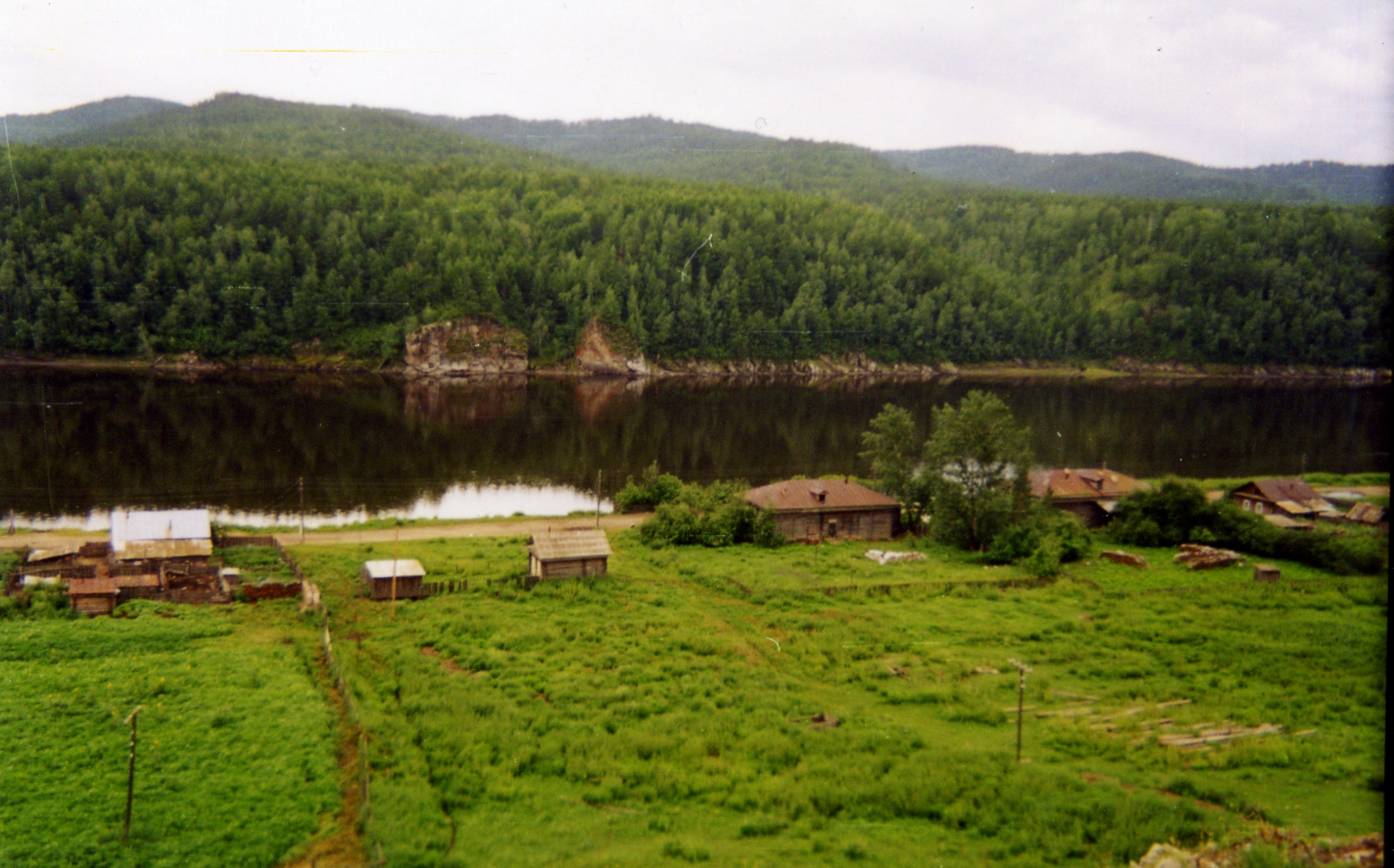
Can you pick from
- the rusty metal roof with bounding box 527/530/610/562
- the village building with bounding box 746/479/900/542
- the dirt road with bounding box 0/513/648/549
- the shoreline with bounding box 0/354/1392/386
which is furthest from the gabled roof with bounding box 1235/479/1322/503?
the shoreline with bounding box 0/354/1392/386

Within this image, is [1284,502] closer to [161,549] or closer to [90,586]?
[161,549]

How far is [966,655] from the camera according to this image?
2545 cm

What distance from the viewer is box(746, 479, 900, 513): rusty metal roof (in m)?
41.0

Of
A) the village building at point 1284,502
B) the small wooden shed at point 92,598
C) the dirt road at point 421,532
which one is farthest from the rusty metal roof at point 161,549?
the village building at point 1284,502

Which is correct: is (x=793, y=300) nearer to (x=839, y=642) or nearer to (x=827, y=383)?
(x=827, y=383)

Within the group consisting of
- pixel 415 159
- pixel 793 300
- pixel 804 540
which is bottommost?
pixel 804 540

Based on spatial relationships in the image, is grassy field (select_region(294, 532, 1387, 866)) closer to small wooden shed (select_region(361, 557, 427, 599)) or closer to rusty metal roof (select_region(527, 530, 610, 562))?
small wooden shed (select_region(361, 557, 427, 599))

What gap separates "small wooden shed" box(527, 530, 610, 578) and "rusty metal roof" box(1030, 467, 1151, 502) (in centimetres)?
2168

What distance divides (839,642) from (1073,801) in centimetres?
1114

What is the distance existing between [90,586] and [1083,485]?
40.2 m

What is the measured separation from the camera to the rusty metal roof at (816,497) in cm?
4097

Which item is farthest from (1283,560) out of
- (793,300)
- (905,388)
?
(793,300)

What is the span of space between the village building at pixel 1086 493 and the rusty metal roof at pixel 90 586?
36.1 meters

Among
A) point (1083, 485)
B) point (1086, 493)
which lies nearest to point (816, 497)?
point (1086, 493)
